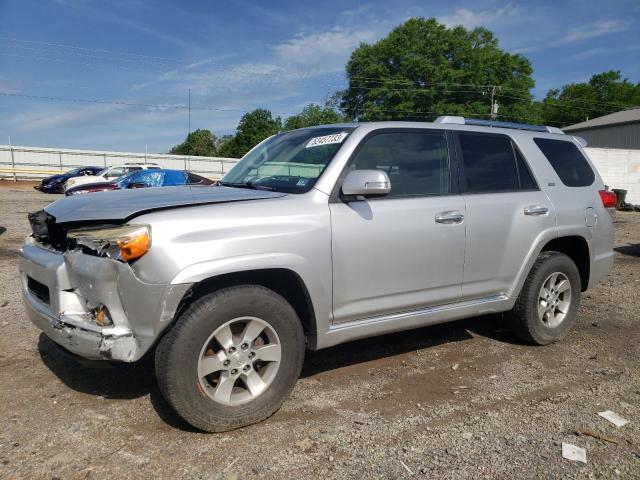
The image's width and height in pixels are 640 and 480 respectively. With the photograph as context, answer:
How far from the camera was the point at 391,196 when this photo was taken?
3.60 m

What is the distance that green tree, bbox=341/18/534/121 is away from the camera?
53.5 m

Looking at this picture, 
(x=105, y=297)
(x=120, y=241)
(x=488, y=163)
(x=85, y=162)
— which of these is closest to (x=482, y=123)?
(x=488, y=163)

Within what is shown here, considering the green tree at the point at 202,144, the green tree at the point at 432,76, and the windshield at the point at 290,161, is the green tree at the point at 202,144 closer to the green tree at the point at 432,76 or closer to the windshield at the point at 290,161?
the green tree at the point at 432,76

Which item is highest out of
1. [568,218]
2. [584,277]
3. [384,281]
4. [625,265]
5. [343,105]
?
[343,105]

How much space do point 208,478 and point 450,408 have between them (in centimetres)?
165

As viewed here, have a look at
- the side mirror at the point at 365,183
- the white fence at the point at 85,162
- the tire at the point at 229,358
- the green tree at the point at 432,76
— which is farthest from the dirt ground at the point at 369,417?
the green tree at the point at 432,76

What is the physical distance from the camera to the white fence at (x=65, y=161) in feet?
118

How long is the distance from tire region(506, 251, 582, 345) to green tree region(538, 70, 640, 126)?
7330 cm

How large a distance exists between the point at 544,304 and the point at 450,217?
58.6 inches

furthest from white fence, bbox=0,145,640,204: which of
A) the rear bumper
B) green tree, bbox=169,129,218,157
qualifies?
green tree, bbox=169,129,218,157

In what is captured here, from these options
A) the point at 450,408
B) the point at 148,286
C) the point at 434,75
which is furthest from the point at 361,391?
the point at 434,75

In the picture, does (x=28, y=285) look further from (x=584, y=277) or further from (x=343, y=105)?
(x=343, y=105)

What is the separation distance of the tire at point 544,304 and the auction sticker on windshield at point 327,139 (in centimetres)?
208

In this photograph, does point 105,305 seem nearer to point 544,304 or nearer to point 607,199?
point 544,304
